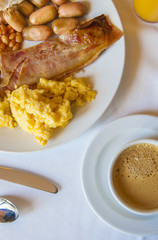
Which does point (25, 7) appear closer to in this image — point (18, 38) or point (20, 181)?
point (18, 38)

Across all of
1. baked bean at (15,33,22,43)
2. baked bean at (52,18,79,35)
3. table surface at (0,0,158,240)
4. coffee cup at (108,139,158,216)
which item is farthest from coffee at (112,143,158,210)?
baked bean at (15,33,22,43)

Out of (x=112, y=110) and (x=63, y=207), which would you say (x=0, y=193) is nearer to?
(x=63, y=207)

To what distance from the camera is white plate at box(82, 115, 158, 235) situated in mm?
1011

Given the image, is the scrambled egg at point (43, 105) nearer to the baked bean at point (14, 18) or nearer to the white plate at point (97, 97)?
the white plate at point (97, 97)

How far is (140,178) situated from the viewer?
977mm

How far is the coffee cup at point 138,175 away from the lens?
97cm

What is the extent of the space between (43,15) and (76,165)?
71 cm

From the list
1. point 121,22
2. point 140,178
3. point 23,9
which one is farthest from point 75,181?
point 23,9

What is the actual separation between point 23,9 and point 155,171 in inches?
37.4

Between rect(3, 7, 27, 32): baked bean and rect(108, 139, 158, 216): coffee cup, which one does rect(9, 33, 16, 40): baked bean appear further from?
rect(108, 139, 158, 216): coffee cup

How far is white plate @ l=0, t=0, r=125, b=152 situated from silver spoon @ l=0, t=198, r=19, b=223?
269 millimetres

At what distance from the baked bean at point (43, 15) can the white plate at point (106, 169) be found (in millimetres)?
580

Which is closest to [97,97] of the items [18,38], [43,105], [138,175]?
[43,105]

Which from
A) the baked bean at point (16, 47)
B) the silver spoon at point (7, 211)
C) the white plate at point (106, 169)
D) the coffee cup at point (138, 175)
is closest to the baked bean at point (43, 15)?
the baked bean at point (16, 47)
